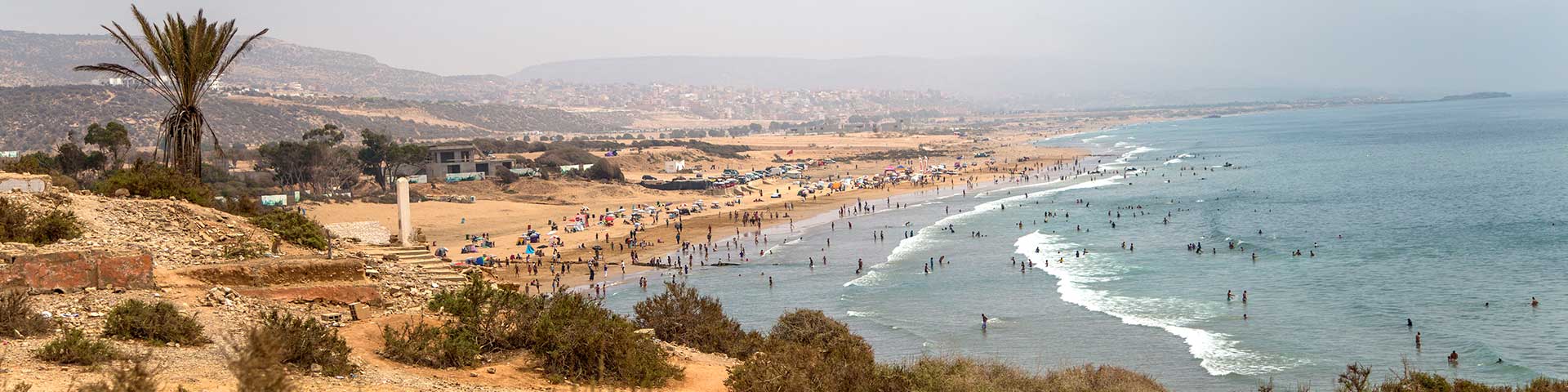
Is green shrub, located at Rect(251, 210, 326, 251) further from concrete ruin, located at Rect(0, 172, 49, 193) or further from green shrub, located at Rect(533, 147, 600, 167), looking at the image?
green shrub, located at Rect(533, 147, 600, 167)

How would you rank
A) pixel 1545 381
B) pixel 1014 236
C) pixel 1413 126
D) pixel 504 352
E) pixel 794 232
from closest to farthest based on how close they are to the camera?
pixel 504 352
pixel 1545 381
pixel 1014 236
pixel 794 232
pixel 1413 126

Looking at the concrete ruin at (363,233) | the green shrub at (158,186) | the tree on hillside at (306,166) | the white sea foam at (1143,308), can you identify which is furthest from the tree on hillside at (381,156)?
the green shrub at (158,186)

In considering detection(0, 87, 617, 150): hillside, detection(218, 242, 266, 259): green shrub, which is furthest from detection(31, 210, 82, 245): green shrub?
detection(0, 87, 617, 150): hillside

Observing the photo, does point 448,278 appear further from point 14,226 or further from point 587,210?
point 587,210

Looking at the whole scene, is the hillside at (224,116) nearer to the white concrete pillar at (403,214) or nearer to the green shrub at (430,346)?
the white concrete pillar at (403,214)

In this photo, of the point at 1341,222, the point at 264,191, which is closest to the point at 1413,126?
the point at 1341,222

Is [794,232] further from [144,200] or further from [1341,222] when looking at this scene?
[144,200]

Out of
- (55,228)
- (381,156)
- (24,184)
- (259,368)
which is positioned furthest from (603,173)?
(259,368)

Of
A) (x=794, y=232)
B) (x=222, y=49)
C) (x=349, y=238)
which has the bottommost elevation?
(x=794, y=232)
